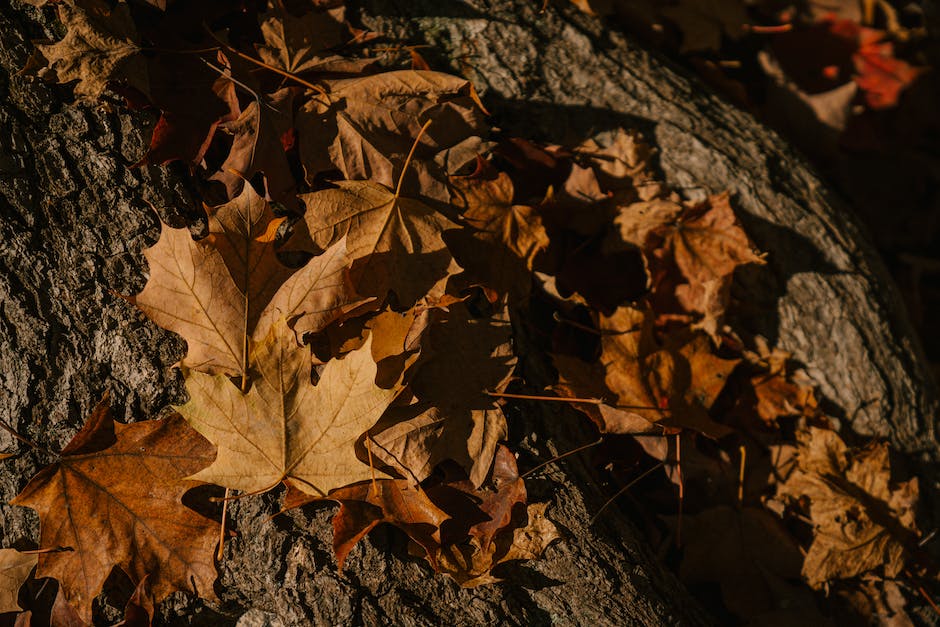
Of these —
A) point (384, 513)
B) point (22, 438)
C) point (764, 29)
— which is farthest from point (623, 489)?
point (764, 29)

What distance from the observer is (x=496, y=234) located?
1.67 m

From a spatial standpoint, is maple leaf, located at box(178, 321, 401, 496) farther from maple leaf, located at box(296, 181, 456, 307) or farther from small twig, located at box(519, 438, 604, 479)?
small twig, located at box(519, 438, 604, 479)

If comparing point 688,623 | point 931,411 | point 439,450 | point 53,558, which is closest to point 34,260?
point 53,558

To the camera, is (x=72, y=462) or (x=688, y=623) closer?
(x=72, y=462)

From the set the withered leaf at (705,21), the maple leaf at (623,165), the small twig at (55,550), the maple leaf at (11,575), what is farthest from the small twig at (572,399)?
the withered leaf at (705,21)

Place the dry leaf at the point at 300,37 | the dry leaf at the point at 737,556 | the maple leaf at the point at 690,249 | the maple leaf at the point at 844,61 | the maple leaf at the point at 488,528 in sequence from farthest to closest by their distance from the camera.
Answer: the maple leaf at the point at 844,61
the maple leaf at the point at 690,249
the dry leaf at the point at 737,556
the dry leaf at the point at 300,37
the maple leaf at the point at 488,528

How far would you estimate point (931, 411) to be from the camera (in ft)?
6.90

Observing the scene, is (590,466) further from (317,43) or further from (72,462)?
(317,43)

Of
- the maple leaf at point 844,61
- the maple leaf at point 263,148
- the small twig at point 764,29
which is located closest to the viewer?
the maple leaf at point 263,148

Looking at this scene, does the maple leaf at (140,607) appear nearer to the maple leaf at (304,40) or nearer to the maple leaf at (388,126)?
the maple leaf at (388,126)

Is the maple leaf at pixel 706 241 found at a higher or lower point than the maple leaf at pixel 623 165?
lower

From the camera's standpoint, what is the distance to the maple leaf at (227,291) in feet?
4.36

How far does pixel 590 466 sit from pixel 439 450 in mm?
473

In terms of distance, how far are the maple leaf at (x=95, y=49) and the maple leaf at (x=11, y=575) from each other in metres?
1.00
